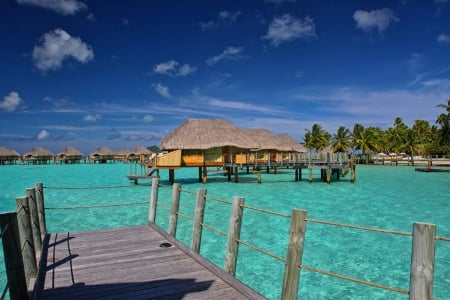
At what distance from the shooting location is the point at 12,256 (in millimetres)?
3182

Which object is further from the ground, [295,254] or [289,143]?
[289,143]

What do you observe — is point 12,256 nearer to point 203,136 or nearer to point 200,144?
point 200,144

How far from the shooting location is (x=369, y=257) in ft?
27.9

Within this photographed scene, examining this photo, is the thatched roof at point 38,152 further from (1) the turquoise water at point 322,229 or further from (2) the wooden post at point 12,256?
(2) the wooden post at point 12,256

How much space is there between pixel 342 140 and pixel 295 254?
198 feet

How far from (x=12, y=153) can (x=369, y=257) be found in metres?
73.8

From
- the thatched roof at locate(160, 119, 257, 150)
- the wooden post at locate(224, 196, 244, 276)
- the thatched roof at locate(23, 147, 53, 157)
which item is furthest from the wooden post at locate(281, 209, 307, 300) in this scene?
the thatched roof at locate(23, 147, 53, 157)

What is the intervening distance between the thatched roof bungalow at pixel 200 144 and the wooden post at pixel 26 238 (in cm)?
2144

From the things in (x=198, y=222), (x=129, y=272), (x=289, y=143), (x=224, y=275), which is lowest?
(x=129, y=272)

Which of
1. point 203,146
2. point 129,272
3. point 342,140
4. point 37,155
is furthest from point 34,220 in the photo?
point 37,155

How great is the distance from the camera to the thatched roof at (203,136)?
1094 inches

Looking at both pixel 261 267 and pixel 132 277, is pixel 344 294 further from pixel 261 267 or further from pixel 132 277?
pixel 132 277

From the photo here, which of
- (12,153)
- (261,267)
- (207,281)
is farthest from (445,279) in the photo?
(12,153)

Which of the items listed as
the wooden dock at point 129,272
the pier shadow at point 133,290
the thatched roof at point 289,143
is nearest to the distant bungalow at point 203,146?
the thatched roof at point 289,143
